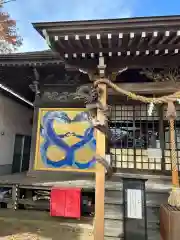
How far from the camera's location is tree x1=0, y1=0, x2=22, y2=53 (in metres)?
13.5

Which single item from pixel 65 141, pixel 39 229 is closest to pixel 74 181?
pixel 65 141

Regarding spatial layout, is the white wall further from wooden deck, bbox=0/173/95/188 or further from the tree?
the tree

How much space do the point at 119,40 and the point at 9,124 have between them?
702 centimetres

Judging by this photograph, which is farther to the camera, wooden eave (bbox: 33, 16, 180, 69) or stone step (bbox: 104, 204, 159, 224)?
stone step (bbox: 104, 204, 159, 224)

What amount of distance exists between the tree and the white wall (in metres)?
6.62

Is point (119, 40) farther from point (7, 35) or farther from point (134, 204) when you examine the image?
point (7, 35)

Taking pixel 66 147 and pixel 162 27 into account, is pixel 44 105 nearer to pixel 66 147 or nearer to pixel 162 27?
pixel 66 147

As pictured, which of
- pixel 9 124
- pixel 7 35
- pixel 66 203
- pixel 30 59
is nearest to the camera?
pixel 66 203

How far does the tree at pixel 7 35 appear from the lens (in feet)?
44.3

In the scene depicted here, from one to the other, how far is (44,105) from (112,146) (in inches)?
109

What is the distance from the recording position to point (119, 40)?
3.30m

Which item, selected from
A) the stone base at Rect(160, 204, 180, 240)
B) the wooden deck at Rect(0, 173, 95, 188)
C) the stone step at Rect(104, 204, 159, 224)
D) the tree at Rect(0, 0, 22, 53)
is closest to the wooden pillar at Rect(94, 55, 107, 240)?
the stone base at Rect(160, 204, 180, 240)

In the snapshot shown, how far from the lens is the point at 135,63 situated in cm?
376

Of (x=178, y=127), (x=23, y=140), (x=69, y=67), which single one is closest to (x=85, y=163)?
(x=178, y=127)
